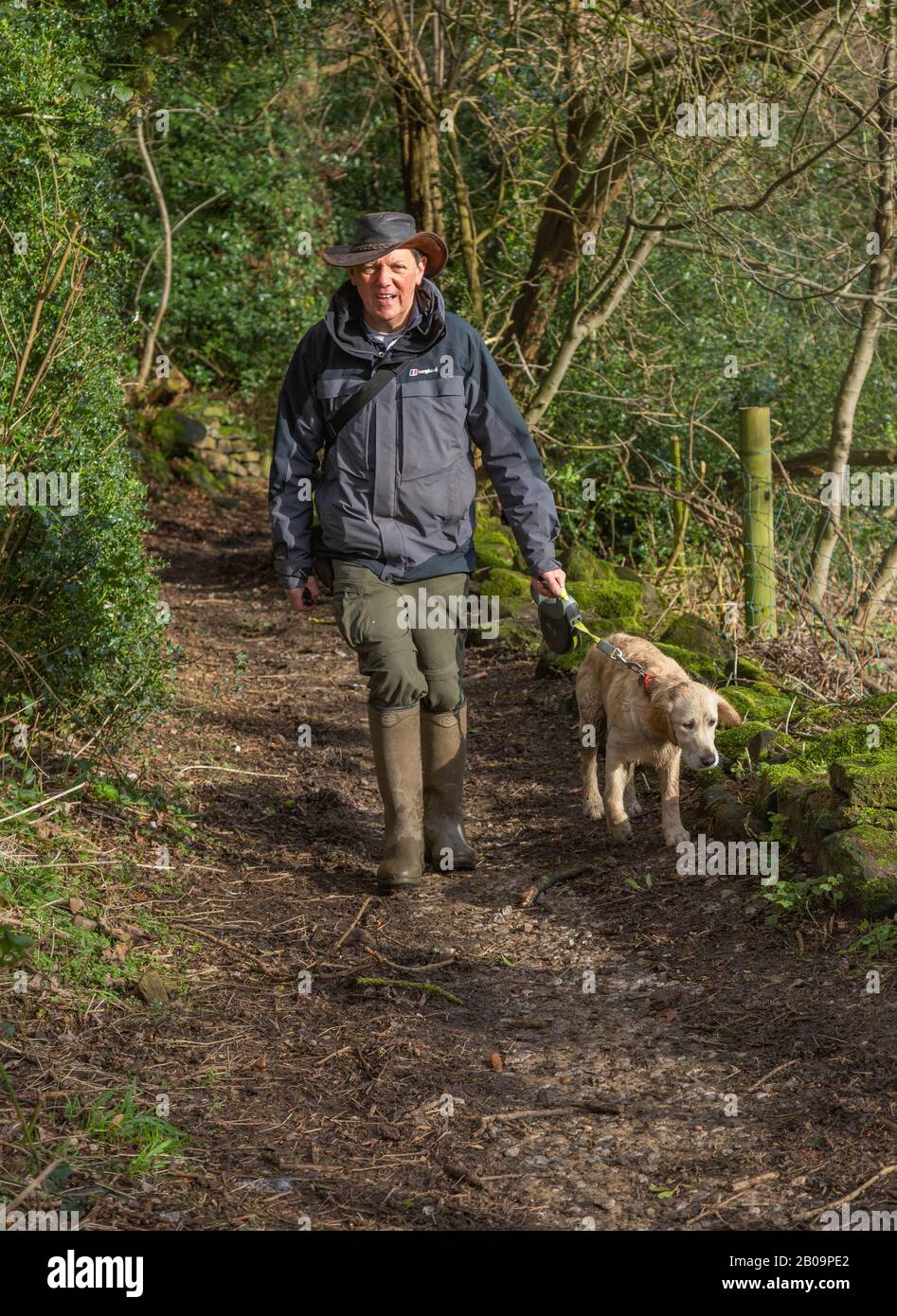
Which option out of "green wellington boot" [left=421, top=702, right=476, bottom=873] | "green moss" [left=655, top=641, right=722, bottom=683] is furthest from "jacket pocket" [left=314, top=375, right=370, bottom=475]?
"green moss" [left=655, top=641, right=722, bottom=683]

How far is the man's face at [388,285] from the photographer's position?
5.35 metres

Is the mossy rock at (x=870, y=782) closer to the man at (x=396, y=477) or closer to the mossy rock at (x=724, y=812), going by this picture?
the mossy rock at (x=724, y=812)

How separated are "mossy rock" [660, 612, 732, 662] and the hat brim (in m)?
3.10

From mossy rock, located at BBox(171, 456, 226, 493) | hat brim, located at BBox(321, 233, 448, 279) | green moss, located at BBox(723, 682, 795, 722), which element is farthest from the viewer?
mossy rock, located at BBox(171, 456, 226, 493)

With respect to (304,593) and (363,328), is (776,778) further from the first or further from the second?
(363,328)

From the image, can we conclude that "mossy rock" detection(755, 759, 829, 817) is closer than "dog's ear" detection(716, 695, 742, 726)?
Yes

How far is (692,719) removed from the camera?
18.5ft

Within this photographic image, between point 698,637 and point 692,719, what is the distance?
8.20 feet

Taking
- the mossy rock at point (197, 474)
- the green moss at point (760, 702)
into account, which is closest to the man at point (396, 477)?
the green moss at point (760, 702)

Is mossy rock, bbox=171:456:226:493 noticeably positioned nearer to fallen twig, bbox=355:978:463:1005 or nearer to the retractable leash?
the retractable leash

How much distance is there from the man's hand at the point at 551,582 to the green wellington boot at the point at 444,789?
2.14 feet

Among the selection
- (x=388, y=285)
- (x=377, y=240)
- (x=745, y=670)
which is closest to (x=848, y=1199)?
(x=388, y=285)

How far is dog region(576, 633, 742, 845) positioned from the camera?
5.65 metres
